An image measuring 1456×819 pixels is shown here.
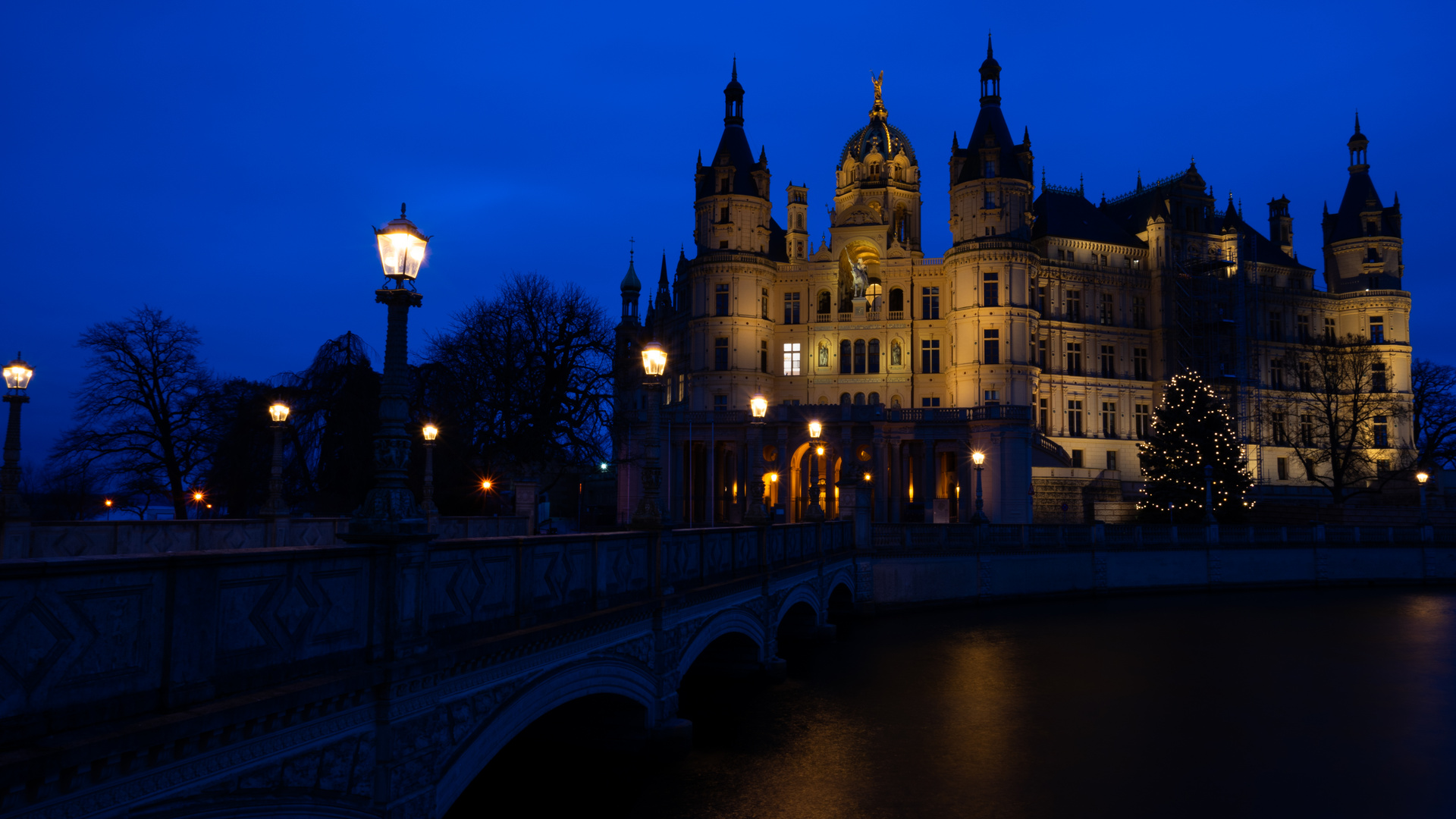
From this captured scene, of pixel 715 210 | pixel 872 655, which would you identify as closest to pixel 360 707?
pixel 872 655

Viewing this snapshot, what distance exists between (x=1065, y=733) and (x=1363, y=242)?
75848 mm

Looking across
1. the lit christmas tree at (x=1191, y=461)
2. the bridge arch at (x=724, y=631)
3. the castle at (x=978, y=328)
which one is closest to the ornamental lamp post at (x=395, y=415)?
the bridge arch at (x=724, y=631)

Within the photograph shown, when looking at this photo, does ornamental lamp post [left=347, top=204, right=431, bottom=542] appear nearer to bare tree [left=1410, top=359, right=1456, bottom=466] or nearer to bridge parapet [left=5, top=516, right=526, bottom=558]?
bridge parapet [left=5, top=516, right=526, bottom=558]

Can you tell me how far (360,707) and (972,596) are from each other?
32.7 m

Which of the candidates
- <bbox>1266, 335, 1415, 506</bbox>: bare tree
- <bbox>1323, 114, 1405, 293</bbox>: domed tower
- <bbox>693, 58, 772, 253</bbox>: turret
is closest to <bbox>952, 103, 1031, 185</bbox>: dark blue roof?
<bbox>693, 58, 772, 253</bbox>: turret

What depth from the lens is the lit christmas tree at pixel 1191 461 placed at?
51.6 meters

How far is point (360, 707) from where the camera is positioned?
7559mm

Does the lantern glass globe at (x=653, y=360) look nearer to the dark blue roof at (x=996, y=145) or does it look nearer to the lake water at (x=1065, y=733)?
the lake water at (x=1065, y=733)

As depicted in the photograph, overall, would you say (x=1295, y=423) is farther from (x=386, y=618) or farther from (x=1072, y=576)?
(x=386, y=618)

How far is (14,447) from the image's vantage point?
1744cm

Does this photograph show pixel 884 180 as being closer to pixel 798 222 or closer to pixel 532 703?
pixel 798 222

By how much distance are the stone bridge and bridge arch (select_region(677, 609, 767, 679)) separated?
3.38 m

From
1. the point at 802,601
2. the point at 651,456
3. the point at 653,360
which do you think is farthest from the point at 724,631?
the point at 802,601

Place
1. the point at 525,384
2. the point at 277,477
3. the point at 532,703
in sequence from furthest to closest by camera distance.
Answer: the point at 525,384
the point at 277,477
the point at 532,703
